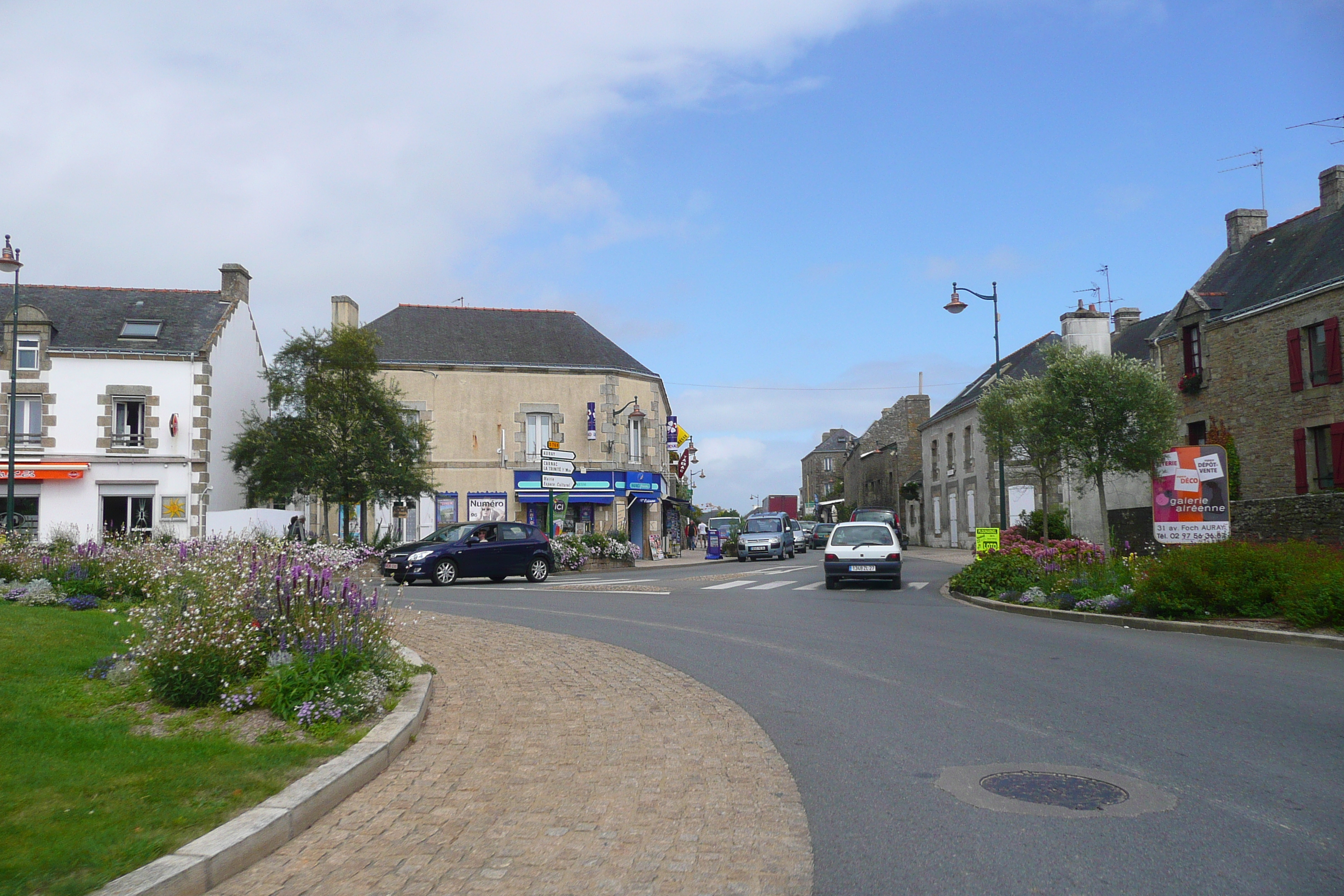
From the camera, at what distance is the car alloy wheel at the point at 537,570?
76.3ft

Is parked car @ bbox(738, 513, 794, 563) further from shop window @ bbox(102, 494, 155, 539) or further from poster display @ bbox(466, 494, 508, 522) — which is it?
shop window @ bbox(102, 494, 155, 539)

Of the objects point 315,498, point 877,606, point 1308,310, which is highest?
point 1308,310

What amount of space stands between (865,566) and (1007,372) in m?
28.4

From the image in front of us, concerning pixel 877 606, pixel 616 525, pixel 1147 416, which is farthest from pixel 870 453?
pixel 877 606

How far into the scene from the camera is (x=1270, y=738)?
20.5 ft

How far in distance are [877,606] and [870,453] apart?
2155 inches

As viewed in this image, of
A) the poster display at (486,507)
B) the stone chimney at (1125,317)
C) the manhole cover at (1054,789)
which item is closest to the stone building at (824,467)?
the stone chimney at (1125,317)

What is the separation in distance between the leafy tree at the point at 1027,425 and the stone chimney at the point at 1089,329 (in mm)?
1937

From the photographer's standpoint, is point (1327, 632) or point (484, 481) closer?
point (1327, 632)

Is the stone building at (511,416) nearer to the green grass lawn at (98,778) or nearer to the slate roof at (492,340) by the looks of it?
the slate roof at (492,340)

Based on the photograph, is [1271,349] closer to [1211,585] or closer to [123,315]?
[1211,585]

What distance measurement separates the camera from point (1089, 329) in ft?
85.9

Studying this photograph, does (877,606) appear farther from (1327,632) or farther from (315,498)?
(315,498)

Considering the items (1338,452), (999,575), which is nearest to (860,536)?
(999,575)
